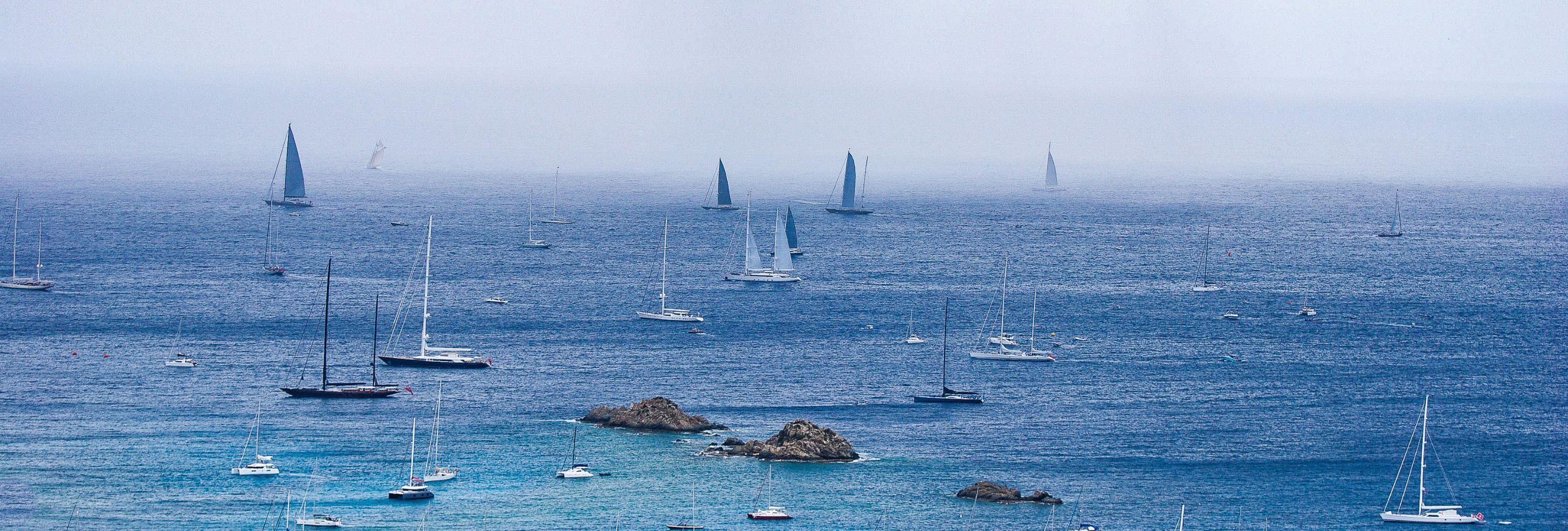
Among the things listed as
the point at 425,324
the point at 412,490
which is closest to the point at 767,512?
the point at 412,490

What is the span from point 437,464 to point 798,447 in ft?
65.2

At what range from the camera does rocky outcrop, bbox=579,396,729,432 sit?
10688 centimetres

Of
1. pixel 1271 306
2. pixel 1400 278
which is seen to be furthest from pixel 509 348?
pixel 1400 278

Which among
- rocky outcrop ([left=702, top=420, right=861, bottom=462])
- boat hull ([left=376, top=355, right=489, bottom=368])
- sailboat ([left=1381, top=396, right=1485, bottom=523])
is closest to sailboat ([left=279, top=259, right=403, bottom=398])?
boat hull ([left=376, top=355, right=489, bottom=368])

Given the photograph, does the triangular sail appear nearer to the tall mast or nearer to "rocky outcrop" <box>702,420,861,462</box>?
the tall mast

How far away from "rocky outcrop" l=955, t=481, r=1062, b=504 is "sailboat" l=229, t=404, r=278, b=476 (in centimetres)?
3638

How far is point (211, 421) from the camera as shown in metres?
108

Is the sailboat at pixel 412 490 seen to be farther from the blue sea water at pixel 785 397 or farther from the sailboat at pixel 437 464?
the blue sea water at pixel 785 397

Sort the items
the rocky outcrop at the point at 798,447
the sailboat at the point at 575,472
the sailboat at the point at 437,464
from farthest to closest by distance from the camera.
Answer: the rocky outcrop at the point at 798,447 < the sailboat at the point at 575,472 < the sailboat at the point at 437,464

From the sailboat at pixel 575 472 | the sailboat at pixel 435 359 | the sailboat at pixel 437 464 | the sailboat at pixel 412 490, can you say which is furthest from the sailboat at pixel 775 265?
the sailboat at pixel 412 490

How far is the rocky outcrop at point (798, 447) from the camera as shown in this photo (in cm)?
10044

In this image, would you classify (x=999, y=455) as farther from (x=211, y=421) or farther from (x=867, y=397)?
(x=211, y=421)

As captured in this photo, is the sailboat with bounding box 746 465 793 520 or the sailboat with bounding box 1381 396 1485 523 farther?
the sailboat with bounding box 1381 396 1485 523

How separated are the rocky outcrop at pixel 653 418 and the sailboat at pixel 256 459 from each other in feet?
63.3
